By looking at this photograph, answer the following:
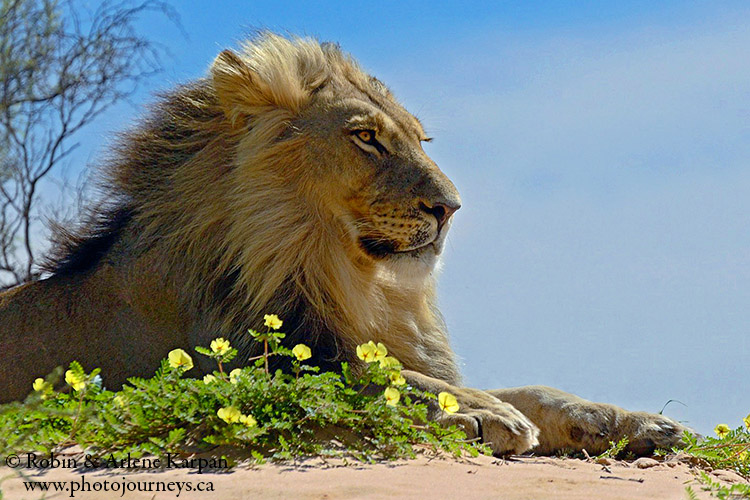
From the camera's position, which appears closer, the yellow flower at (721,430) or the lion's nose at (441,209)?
the yellow flower at (721,430)

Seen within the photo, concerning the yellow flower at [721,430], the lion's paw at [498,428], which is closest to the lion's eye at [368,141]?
the lion's paw at [498,428]

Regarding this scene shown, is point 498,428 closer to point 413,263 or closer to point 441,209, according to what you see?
point 413,263

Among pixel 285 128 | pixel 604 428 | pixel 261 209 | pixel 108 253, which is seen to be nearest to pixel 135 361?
pixel 108 253

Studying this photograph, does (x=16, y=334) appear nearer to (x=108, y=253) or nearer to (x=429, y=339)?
(x=108, y=253)

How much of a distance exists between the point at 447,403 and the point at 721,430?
187cm

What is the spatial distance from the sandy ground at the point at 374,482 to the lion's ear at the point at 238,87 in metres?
2.78

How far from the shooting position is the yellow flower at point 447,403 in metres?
4.20

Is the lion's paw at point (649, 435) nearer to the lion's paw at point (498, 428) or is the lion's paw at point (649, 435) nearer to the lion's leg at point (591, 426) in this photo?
the lion's leg at point (591, 426)

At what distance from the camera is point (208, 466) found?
372cm

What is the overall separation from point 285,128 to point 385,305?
4.17ft

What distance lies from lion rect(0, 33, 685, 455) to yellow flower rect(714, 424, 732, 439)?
9.6 inches

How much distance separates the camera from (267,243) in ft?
18.2

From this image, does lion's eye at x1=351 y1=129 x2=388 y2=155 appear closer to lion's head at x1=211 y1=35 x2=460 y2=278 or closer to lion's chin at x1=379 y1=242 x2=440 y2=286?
lion's head at x1=211 y1=35 x2=460 y2=278

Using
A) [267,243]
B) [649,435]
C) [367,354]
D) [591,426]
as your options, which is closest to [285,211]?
[267,243]
